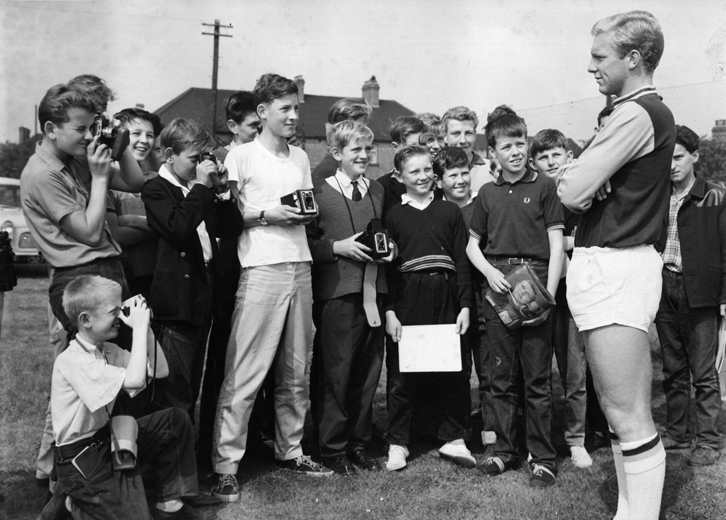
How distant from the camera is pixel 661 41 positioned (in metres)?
3.36

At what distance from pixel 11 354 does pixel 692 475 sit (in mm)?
6544

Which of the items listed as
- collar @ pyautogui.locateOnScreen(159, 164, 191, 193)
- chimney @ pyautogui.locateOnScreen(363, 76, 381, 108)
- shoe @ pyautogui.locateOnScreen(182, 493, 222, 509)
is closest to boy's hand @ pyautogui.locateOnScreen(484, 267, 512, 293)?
collar @ pyautogui.locateOnScreen(159, 164, 191, 193)

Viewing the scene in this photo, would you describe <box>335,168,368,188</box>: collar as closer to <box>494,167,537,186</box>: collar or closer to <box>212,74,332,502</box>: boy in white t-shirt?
<box>212,74,332,502</box>: boy in white t-shirt

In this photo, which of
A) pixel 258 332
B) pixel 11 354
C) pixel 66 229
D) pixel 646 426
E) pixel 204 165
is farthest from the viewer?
pixel 11 354

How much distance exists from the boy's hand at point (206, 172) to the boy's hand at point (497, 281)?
183 cm

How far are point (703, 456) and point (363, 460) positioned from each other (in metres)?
2.28

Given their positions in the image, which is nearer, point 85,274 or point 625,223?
point 625,223

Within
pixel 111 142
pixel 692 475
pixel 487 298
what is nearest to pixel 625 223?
pixel 487 298

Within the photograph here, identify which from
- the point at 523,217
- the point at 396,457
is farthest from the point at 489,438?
the point at 523,217

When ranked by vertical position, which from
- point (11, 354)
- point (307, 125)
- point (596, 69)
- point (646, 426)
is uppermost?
point (307, 125)

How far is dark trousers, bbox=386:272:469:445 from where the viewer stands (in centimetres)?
479

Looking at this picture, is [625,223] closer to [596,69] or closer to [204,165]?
[596,69]

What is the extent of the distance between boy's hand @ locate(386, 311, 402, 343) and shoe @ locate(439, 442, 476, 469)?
31.8 inches

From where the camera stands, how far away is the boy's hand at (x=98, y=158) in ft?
12.1
